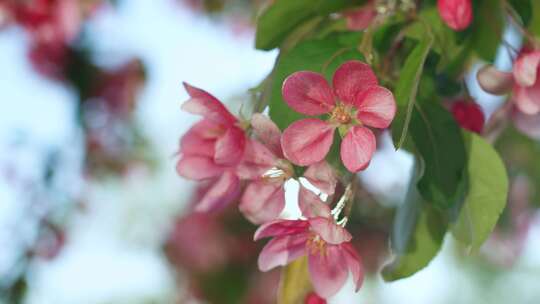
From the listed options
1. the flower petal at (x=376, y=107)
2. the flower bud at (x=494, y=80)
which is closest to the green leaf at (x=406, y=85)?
the flower petal at (x=376, y=107)

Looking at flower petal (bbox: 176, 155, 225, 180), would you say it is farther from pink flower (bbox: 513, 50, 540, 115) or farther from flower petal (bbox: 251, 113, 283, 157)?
pink flower (bbox: 513, 50, 540, 115)

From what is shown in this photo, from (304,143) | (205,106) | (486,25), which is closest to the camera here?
(304,143)

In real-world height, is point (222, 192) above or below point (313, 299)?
above

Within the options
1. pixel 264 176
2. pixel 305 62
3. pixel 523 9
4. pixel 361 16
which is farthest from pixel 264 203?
pixel 523 9

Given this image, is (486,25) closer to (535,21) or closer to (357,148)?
(535,21)

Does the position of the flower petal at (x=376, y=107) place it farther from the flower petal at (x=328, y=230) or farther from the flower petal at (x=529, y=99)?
the flower petal at (x=529, y=99)

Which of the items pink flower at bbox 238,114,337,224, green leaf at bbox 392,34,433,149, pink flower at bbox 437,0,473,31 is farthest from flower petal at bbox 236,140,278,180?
pink flower at bbox 437,0,473,31

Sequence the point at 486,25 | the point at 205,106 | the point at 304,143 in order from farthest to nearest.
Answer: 1. the point at 486,25
2. the point at 205,106
3. the point at 304,143
